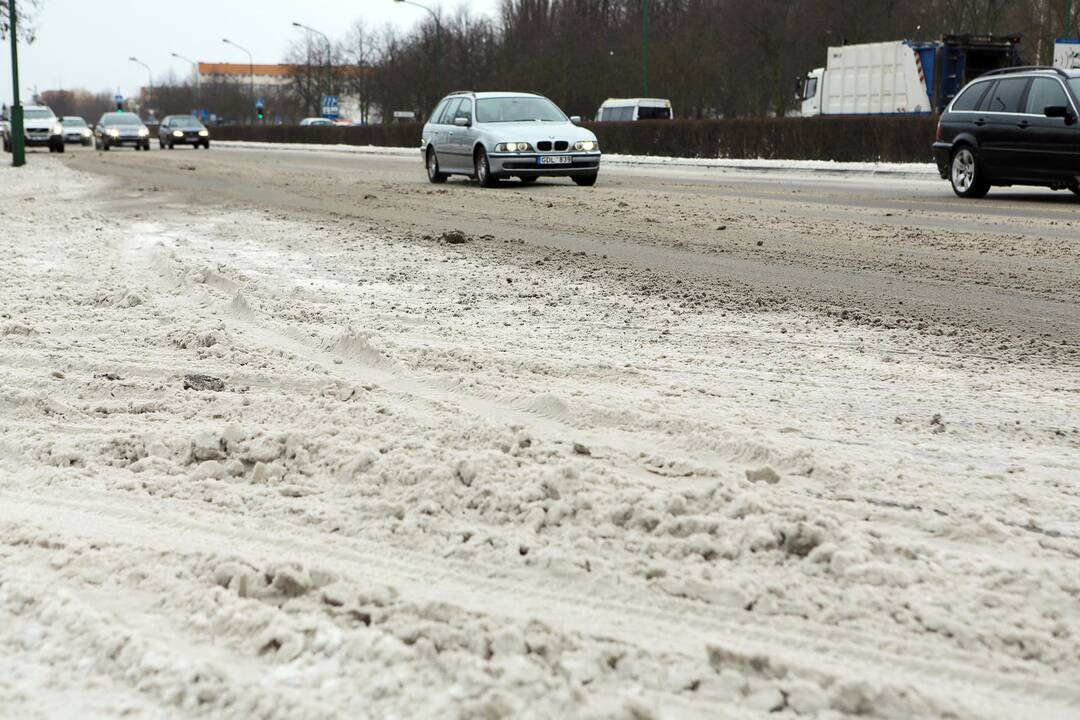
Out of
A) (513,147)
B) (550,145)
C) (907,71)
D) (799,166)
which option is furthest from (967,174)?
(907,71)

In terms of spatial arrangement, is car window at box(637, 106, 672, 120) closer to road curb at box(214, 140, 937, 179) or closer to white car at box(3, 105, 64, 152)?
road curb at box(214, 140, 937, 179)

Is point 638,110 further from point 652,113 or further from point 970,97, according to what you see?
point 970,97

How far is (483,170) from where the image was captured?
20047 mm

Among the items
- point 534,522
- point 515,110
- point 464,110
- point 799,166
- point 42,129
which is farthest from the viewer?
Result: point 42,129

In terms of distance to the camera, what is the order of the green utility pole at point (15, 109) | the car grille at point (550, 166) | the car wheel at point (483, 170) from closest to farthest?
the car grille at point (550, 166) < the car wheel at point (483, 170) < the green utility pole at point (15, 109)

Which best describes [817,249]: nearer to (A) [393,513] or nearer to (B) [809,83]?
(A) [393,513]

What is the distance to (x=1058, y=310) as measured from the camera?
23.6 ft

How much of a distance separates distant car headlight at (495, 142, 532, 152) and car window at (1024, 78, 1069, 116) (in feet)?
24.9

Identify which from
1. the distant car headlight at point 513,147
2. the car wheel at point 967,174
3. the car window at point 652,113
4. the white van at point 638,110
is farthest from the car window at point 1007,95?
the car window at point 652,113

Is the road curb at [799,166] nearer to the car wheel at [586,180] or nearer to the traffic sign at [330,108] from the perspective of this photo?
the car wheel at [586,180]

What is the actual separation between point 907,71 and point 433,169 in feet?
70.5

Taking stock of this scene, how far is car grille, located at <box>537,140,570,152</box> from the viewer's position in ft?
64.8

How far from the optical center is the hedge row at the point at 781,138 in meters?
28.8

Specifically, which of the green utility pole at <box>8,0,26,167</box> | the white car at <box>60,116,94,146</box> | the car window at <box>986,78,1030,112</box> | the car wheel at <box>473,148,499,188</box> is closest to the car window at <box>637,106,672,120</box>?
the white car at <box>60,116,94,146</box>
